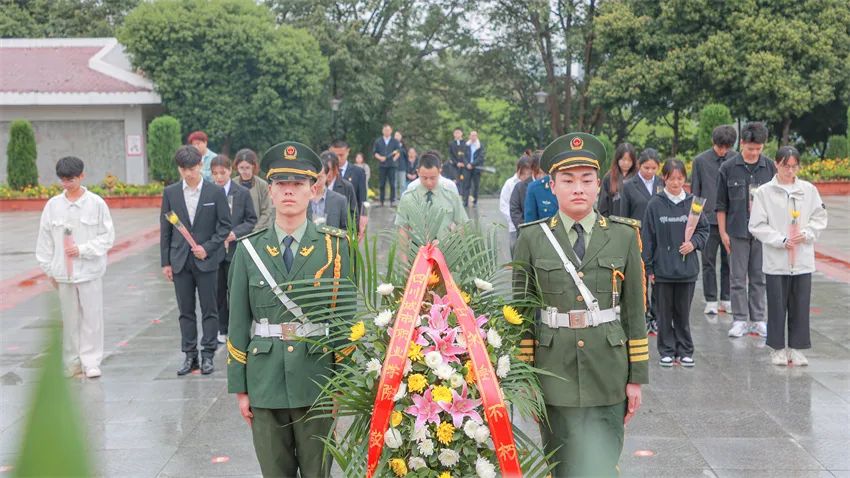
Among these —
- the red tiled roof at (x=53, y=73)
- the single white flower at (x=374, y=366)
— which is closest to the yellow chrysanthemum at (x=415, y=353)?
the single white flower at (x=374, y=366)

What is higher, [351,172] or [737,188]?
[351,172]

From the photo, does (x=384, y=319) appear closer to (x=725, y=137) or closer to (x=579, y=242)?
(x=579, y=242)

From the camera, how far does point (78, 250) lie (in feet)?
24.0

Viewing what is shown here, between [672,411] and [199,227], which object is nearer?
[672,411]

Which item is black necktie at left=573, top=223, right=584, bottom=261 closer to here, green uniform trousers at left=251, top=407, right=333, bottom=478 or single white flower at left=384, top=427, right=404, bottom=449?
single white flower at left=384, top=427, right=404, bottom=449

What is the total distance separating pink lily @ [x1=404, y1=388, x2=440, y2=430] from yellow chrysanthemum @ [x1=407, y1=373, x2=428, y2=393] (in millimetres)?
24

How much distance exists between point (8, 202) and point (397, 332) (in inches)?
876

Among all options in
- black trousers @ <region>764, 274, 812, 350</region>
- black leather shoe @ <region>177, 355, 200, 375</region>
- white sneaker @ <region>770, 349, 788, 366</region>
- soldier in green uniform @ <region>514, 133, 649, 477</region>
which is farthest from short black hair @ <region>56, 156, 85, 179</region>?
white sneaker @ <region>770, 349, 788, 366</region>

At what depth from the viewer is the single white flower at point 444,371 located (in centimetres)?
334

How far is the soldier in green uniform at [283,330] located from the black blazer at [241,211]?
4.02 m

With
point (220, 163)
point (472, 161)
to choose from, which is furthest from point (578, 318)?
point (472, 161)

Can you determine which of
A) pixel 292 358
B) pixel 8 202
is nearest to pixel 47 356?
pixel 292 358

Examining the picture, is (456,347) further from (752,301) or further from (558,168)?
(752,301)

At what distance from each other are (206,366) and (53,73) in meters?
24.4
